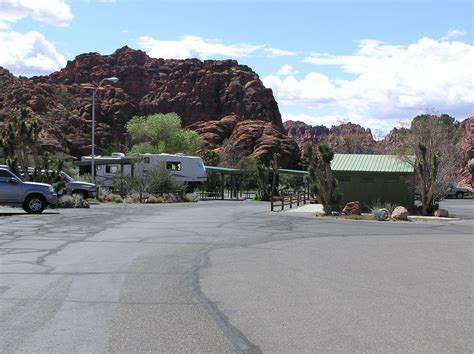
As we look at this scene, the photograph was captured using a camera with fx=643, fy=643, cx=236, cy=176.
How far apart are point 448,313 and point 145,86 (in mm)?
119326

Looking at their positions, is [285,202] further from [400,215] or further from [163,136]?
[163,136]

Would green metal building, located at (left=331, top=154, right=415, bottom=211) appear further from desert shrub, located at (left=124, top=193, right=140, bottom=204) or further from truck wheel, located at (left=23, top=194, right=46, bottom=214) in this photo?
truck wheel, located at (left=23, top=194, right=46, bottom=214)

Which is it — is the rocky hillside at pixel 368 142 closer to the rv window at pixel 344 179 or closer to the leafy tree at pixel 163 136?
the leafy tree at pixel 163 136

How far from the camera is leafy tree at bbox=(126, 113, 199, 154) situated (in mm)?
83688

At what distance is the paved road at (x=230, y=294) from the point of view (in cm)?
651

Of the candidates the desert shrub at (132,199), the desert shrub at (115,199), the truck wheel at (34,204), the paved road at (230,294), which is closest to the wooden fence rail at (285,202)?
the desert shrub at (132,199)

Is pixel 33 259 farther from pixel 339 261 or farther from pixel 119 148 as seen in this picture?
pixel 119 148

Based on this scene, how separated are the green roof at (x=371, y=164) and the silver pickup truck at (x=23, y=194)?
15832 mm

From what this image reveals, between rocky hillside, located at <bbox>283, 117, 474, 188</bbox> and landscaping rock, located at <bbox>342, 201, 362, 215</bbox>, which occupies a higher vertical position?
rocky hillside, located at <bbox>283, 117, 474, 188</bbox>

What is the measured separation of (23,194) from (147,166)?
2316 cm

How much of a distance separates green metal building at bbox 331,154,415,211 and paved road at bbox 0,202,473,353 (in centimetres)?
1617

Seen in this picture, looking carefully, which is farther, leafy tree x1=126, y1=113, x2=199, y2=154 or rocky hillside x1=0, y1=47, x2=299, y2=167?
rocky hillside x1=0, y1=47, x2=299, y2=167

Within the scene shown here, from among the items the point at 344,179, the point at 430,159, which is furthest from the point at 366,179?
the point at 430,159

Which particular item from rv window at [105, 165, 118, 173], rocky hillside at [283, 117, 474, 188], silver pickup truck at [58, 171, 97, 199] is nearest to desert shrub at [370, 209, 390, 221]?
silver pickup truck at [58, 171, 97, 199]
